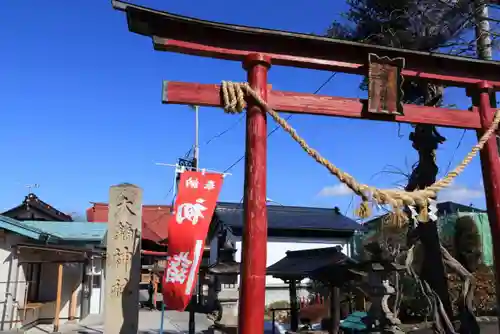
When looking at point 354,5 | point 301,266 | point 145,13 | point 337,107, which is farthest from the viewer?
point 301,266

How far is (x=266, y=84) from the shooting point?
5473 mm

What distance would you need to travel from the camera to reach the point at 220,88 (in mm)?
5277

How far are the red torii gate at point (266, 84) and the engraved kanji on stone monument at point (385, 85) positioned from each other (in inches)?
4.4

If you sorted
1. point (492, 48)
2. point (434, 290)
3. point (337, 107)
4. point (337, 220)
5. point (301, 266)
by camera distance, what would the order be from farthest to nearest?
point (337, 220)
point (301, 266)
point (492, 48)
point (434, 290)
point (337, 107)

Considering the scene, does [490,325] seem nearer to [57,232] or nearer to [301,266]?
[301,266]

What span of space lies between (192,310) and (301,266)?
138 inches

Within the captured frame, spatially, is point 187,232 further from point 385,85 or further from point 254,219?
point 385,85

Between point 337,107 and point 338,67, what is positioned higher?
point 338,67

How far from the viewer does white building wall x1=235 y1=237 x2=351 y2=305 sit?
2280cm

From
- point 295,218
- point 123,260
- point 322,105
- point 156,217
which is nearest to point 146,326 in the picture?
point 123,260

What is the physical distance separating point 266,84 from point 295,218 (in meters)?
21.1

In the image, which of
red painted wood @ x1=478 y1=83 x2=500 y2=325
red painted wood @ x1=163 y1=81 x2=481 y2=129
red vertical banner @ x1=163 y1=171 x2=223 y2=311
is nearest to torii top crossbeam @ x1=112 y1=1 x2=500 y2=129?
red painted wood @ x1=163 y1=81 x2=481 y2=129

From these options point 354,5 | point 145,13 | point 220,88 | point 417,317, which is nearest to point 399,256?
point 417,317

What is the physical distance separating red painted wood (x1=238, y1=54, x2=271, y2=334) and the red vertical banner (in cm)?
180
